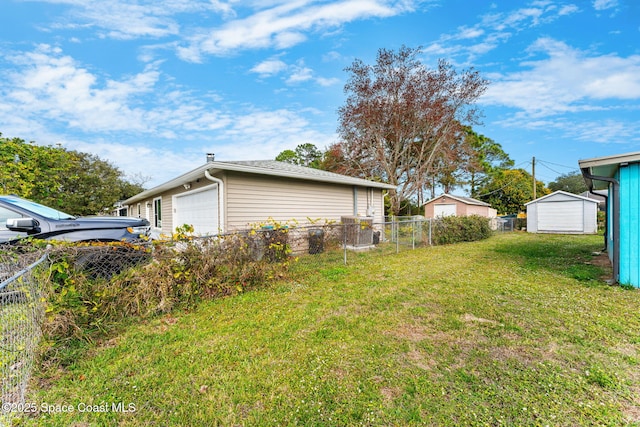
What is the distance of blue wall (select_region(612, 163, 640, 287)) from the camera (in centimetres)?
446

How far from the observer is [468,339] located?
9.02 feet

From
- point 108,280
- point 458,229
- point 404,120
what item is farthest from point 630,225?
point 404,120

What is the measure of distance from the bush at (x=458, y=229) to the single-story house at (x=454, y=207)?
7930 millimetres

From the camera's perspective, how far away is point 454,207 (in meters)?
21.1

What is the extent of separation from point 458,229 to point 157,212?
14748mm

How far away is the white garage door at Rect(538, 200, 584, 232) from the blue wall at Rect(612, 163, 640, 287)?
14422mm

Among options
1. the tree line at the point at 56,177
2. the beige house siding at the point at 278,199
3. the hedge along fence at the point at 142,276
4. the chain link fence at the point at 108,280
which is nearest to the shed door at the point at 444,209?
the beige house siding at the point at 278,199

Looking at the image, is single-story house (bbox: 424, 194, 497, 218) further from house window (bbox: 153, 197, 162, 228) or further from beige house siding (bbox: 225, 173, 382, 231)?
house window (bbox: 153, 197, 162, 228)

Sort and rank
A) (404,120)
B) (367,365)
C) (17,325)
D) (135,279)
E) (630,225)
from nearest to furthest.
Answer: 1. (17,325)
2. (367,365)
3. (135,279)
4. (630,225)
5. (404,120)

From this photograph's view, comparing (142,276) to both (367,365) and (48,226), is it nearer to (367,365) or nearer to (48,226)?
(48,226)

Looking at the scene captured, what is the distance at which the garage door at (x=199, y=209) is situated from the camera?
24.1 feet

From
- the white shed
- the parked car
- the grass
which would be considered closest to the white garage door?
the white shed

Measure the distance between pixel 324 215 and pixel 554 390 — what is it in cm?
761

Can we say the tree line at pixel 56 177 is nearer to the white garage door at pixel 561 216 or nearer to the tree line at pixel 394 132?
the tree line at pixel 394 132
